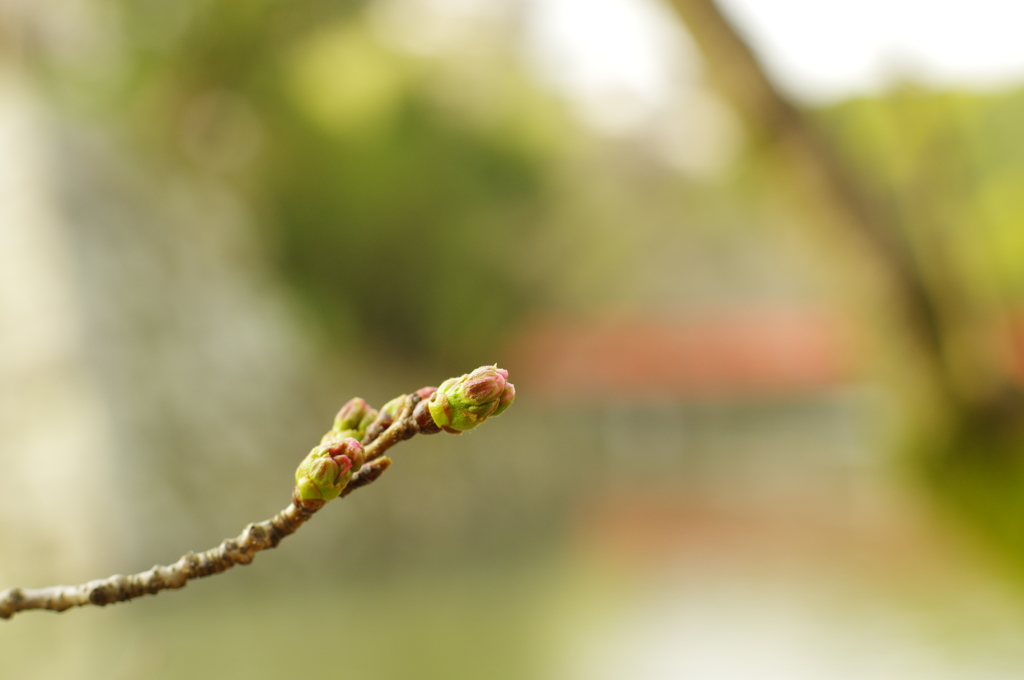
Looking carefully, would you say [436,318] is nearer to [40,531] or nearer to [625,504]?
[625,504]

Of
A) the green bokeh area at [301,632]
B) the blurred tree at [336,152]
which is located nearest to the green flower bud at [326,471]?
the green bokeh area at [301,632]

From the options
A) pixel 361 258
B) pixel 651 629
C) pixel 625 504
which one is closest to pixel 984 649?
pixel 651 629

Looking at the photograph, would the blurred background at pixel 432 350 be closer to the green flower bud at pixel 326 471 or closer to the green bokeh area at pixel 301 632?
the green bokeh area at pixel 301 632

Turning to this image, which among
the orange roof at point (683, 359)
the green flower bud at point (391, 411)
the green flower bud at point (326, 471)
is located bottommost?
the green flower bud at point (326, 471)

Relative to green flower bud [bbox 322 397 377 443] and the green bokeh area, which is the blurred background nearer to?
the green bokeh area

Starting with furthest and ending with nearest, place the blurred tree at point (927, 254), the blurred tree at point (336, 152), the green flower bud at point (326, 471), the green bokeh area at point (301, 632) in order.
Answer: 1. the blurred tree at point (336, 152)
2. the green bokeh area at point (301, 632)
3. the blurred tree at point (927, 254)
4. the green flower bud at point (326, 471)

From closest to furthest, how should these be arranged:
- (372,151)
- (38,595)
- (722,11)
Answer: (38,595) < (722,11) < (372,151)

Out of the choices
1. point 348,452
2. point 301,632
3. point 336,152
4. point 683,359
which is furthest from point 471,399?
point 683,359
